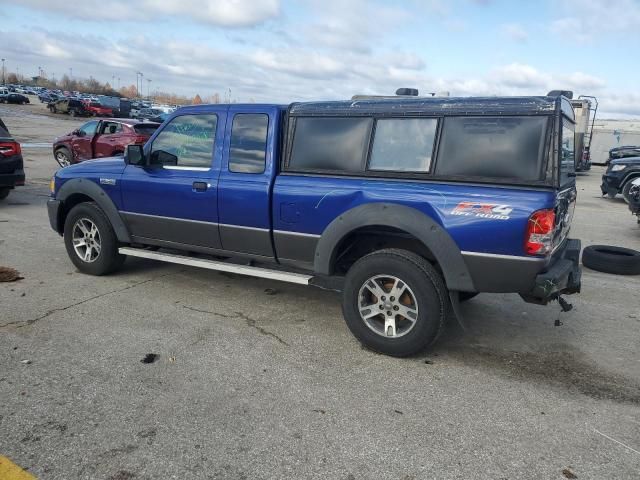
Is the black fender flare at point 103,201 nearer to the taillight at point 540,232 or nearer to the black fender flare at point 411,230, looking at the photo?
the black fender flare at point 411,230

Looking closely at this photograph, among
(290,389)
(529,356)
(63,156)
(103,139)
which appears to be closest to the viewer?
(290,389)

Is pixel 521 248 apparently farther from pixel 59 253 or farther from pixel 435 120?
pixel 59 253

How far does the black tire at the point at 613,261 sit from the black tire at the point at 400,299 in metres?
4.05

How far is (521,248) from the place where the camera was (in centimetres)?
357

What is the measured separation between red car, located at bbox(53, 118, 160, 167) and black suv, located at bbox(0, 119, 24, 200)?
3.32 metres

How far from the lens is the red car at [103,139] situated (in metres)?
13.3

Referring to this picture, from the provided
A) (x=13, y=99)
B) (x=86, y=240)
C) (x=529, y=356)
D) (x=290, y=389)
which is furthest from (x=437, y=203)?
(x=13, y=99)

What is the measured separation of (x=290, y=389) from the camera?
11.5ft

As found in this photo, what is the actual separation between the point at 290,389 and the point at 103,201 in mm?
3391

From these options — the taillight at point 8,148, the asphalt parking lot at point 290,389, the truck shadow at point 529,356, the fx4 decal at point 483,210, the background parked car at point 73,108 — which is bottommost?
the asphalt parking lot at point 290,389

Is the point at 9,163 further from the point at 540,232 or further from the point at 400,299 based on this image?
the point at 540,232

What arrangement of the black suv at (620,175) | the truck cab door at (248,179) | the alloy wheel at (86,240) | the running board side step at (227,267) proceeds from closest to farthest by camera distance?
the running board side step at (227,267)
the truck cab door at (248,179)
the alloy wheel at (86,240)
the black suv at (620,175)

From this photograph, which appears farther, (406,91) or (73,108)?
(73,108)

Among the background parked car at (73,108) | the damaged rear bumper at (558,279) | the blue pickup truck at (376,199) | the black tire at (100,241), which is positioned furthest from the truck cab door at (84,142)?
the background parked car at (73,108)
